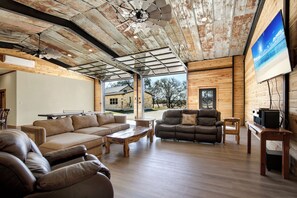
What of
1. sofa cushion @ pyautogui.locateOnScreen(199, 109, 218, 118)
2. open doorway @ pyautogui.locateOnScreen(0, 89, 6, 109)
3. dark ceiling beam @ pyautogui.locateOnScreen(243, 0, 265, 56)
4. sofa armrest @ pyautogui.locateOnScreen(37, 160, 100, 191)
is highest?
dark ceiling beam @ pyautogui.locateOnScreen(243, 0, 265, 56)

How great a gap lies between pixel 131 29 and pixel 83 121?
10.8ft

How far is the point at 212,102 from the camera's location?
7.88 meters

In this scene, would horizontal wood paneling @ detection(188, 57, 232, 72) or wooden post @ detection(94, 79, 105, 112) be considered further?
wooden post @ detection(94, 79, 105, 112)

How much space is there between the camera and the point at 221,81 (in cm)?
760

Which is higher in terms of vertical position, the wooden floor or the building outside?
the building outside

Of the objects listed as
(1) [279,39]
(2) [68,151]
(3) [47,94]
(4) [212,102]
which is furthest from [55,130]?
(4) [212,102]

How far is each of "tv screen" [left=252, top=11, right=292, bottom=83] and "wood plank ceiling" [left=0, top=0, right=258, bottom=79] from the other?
62.2 inches

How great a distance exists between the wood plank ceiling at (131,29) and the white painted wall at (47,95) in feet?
6.05

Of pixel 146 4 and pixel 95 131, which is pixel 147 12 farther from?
pixel 95 131

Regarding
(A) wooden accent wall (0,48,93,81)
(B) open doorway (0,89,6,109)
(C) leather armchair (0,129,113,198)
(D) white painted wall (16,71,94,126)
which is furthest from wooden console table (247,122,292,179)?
(B) open doorway (0,89,6,109)

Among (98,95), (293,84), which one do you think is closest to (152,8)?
(293,84)

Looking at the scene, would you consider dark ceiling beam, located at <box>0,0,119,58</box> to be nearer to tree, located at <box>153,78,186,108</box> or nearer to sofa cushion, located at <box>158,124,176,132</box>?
sofa cushion, located at <box>158,124,176,132</box>

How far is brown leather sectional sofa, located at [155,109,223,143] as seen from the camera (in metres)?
4.24

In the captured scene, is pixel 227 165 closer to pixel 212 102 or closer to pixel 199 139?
pixel 199 139
